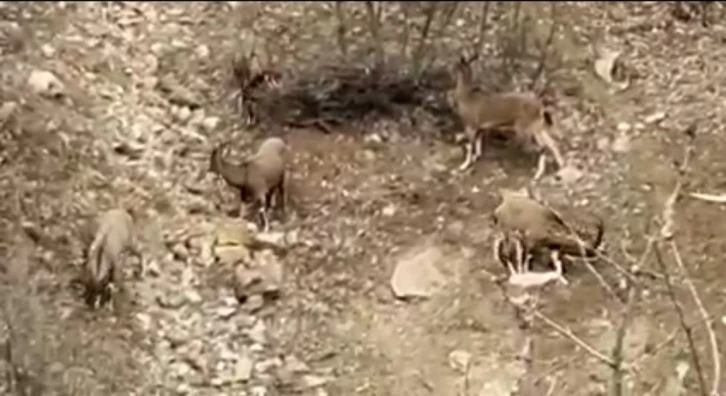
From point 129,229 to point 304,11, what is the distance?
1134mm

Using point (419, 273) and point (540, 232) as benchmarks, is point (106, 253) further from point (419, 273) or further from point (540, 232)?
point (540, 232)

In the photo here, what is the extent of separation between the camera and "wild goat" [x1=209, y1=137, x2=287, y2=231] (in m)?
4.02

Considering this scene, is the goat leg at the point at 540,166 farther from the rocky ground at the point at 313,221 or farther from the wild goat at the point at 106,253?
the wild goat at the point at 106,253

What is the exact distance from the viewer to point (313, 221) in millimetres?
4039

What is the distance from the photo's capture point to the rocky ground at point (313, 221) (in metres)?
3.59

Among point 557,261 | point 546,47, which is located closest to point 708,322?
point 557,261

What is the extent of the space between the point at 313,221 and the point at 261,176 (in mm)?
138

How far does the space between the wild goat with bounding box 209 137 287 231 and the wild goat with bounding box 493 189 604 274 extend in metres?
0.47

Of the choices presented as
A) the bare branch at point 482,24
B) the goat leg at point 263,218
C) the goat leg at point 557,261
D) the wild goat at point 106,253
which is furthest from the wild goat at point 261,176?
the bare branch at point 482,24

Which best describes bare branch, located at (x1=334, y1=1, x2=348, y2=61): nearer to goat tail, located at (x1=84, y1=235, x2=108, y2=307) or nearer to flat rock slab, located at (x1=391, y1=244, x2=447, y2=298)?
flat rock slab, located at (x1=391, y1=244, x2=447, y2=298)

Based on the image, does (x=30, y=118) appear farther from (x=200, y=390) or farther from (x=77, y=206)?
(x=200, y=390)

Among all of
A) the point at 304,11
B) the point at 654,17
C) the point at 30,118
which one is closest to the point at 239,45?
the point at 304,11

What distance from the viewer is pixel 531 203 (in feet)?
12.6

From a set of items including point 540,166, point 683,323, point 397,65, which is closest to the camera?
point 683,323
